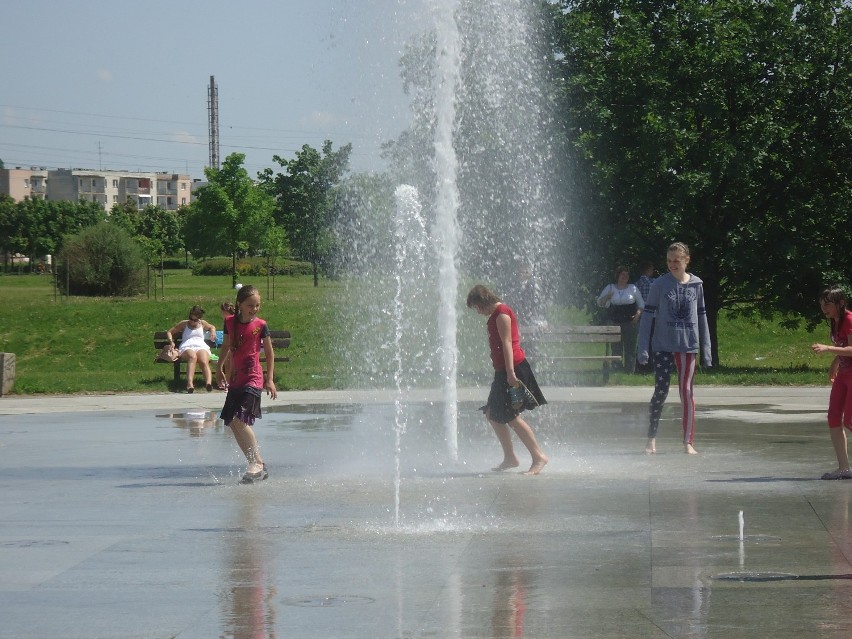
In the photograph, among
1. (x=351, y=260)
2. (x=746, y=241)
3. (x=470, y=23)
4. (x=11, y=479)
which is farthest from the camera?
(x=351, y=260)

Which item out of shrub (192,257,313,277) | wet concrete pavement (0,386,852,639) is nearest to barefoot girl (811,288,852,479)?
wet concrete pavement (0,386,852,639)

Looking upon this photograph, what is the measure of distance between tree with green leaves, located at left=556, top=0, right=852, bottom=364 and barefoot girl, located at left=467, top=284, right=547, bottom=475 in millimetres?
12548

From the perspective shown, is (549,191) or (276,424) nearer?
(276,424)

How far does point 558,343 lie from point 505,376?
36.6 feet

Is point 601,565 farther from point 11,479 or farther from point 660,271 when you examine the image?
point 660,271

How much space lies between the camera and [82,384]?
65.2 ft

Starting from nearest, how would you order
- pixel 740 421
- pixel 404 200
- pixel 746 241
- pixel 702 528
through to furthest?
pixel 702 528
pixel 740 421
pixel 404 200
pixel 746 241

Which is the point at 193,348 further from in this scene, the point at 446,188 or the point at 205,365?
the point at 446,188

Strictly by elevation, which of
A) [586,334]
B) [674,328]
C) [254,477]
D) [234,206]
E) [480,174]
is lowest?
[254,477]

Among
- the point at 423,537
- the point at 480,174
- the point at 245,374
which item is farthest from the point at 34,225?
the point at 423,537

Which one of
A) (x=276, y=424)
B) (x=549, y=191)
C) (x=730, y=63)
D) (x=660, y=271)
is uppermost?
(x=730, y=63)

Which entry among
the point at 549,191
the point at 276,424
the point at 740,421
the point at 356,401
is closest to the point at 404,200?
the point at 356,401

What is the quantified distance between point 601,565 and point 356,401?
1118cm

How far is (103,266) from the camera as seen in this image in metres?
41.1
